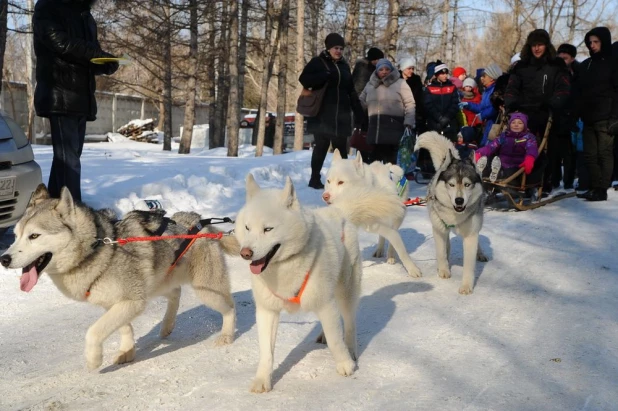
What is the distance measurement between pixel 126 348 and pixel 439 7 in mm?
28140

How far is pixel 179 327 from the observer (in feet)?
13.9

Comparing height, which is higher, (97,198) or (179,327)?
(97,198)

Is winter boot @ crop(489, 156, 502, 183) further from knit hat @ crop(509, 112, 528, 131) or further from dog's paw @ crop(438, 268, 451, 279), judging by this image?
dog's paw @ crop(438, 268, 451, 279)

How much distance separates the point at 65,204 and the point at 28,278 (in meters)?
0.46

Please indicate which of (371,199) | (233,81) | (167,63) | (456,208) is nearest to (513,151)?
(456,208)

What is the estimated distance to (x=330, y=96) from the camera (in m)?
9.22

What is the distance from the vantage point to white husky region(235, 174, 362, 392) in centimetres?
298

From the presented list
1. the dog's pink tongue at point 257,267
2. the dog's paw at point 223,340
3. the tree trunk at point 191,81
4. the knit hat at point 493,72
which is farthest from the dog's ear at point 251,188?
the tree trunk at point 191,81

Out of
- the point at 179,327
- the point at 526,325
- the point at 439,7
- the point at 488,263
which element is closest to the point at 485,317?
the point at 526,325

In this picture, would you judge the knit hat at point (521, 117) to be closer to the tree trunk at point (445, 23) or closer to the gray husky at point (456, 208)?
the gray husky at point (456, 208)

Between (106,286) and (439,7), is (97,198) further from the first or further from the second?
(439,7)

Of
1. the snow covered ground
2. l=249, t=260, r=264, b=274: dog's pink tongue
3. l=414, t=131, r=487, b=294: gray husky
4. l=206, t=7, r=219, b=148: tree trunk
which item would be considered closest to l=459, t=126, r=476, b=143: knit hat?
the snow covered ground

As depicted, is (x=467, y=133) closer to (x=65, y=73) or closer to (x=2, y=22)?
(x=65, y=73)

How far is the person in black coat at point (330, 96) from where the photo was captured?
29.5 ft
